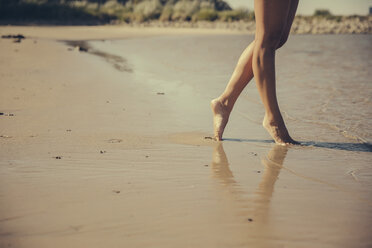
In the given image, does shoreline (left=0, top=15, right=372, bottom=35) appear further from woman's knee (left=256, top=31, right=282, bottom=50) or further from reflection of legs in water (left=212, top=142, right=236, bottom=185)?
reflection of legs in water (left=212, top=142, right=236, bottom=185)

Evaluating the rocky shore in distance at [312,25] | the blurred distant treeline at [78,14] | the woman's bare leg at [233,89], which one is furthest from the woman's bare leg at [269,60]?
the blurred distant treeline at [78,14]

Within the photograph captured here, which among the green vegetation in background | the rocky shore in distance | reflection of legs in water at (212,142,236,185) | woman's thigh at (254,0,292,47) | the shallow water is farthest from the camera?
the green vegetation in background

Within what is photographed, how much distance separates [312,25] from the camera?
25.0 meters

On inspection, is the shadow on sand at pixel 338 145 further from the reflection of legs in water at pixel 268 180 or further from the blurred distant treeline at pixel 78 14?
the blurred distant treeline at pixel 78 14

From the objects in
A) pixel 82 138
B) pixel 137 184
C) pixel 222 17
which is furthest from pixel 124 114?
pixel 222 17

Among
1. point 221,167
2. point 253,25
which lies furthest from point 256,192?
point 253,25

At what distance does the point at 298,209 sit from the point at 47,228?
945 mm

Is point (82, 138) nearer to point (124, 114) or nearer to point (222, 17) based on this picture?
point (124, 114)

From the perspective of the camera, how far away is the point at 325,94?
504cm

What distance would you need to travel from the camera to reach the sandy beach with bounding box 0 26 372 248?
177 cm

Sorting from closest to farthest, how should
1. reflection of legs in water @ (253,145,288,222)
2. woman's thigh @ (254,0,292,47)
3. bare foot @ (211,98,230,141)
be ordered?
reflection of legs in water @ (253,145,288,222) → woman's thigh @ (254,0,292,47) → bare foot @ (211,98,230,141)

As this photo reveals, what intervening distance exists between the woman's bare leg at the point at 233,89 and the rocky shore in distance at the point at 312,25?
1932cm

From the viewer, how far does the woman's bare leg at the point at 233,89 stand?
3277mm

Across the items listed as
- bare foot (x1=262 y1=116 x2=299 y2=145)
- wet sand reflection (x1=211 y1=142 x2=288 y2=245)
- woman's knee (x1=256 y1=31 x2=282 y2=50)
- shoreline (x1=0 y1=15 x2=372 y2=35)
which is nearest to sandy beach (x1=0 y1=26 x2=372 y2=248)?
wet sand reflection (x1=211 y1=142 x2=288 y2=245)
